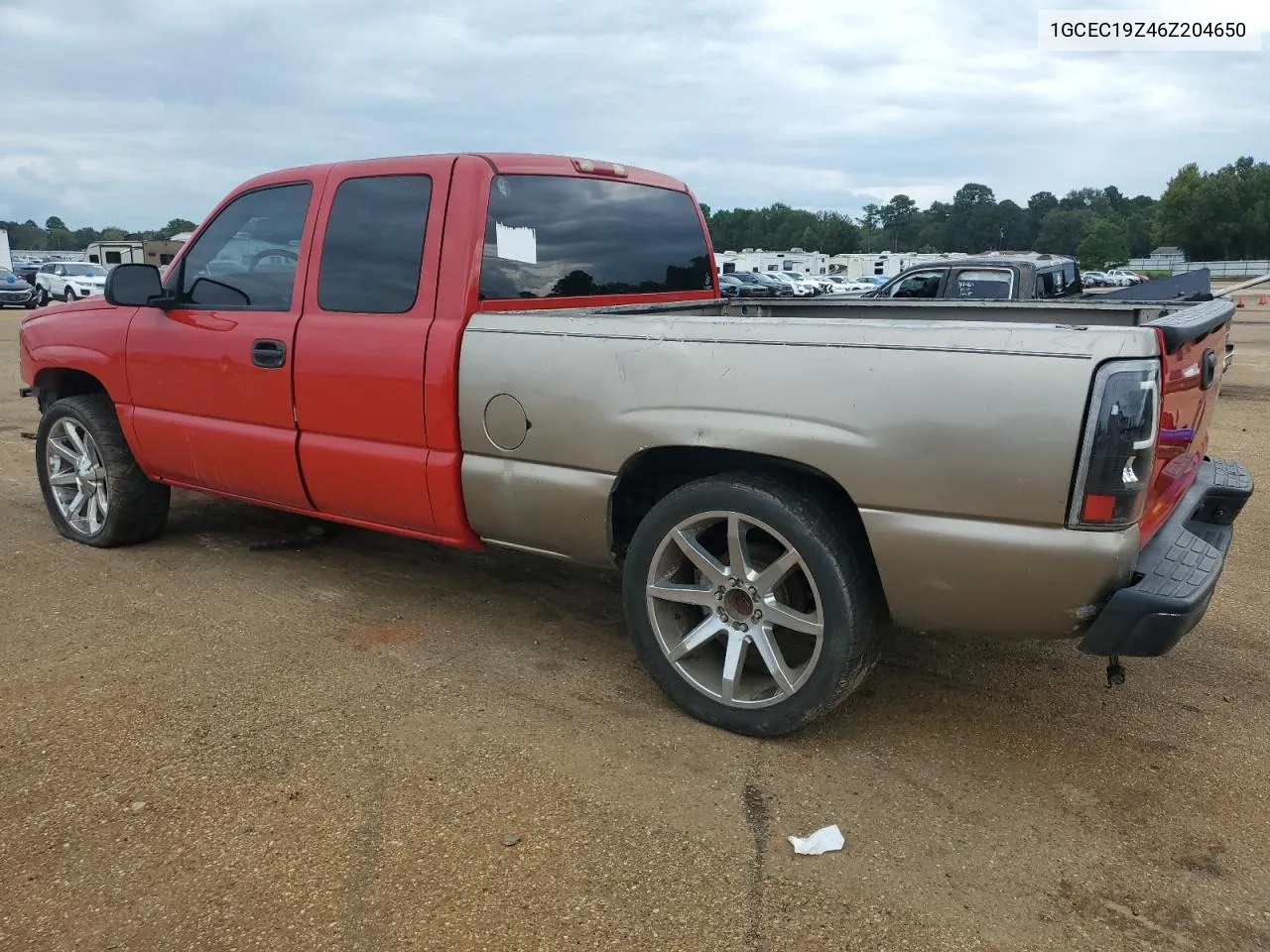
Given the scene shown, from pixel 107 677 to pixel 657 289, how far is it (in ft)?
9.12

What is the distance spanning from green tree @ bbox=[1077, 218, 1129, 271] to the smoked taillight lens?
10098 centimetres

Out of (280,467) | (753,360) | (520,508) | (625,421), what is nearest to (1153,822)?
(753,360)

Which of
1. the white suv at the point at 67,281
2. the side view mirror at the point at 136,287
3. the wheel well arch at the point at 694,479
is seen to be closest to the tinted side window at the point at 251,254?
the side view mirror at the point at 136,287

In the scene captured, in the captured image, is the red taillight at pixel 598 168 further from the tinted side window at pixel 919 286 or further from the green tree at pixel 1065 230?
the green tree at pixel 1065 230

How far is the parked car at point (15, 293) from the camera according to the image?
30781 millimetres

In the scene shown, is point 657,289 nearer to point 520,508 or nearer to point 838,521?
point 520,508

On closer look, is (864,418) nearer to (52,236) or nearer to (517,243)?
(517,243)

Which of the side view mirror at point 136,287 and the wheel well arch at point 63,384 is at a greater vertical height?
the side view mirror at point 136,287

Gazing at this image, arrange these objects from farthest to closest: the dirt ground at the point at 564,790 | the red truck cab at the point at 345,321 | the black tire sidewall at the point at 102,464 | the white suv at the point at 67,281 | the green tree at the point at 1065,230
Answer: the green tree at the point at 1065,230 → the white suv at the point at 67,281 → the black tire sidewall at the point at 102,464 → the red truck cab at the point at 345,321 → the dirt ground at the point at 564,790

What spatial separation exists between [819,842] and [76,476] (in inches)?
173

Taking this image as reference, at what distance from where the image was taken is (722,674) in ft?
10.5

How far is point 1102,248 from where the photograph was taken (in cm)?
9562

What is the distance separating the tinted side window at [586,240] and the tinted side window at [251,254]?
3.21 ft

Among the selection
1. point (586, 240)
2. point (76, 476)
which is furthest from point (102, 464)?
point (586, 240)
